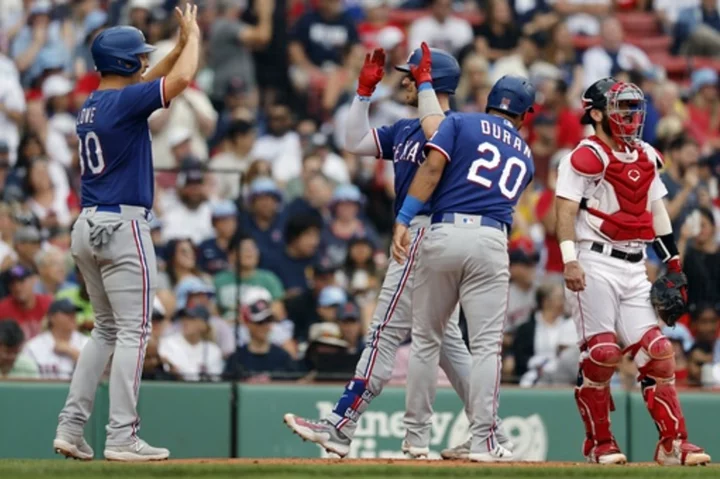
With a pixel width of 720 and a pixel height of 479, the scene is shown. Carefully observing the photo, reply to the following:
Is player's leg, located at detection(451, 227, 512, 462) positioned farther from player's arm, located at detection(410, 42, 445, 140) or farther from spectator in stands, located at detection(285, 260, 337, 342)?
spectator in stands, located at detection(285, 260, 337, 342)

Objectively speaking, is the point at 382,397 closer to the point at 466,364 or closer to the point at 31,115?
the point at 466,364

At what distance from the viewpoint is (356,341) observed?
39.4 ft

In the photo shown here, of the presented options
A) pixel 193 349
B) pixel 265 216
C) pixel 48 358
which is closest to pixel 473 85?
pixel 265 216

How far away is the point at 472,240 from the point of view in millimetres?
8664

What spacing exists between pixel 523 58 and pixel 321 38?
2.11 meters

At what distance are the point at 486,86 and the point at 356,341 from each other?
455 centimetres

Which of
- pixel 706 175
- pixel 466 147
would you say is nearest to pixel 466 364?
pixel 466 147

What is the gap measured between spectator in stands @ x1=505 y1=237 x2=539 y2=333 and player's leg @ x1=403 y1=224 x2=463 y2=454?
3082 millimetres

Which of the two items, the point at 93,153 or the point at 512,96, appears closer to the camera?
the point at 93,153

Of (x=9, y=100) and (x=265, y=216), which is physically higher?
(x=9, y=100)

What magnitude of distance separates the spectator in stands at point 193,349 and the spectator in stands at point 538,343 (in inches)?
86.9

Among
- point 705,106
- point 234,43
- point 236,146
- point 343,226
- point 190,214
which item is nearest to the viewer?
point 190,214

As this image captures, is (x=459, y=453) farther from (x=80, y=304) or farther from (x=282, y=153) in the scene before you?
(x=282, y=153)

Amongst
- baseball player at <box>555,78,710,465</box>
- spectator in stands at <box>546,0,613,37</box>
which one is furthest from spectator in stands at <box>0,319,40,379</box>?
spectator in stands at <box>546,0,613,37</box>
